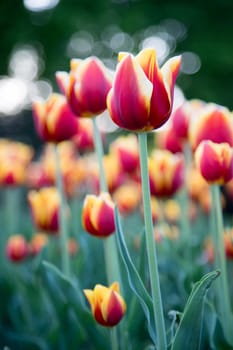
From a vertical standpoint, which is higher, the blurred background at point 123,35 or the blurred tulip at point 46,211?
the blurred background at point 123,35

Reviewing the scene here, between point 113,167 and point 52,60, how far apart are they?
7.44 metres

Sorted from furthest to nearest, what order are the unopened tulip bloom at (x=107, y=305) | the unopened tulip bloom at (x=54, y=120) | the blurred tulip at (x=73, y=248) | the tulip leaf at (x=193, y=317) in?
the blurred tulip at (x=73, y=248) → the unopened tulip bloom at (x=54, y=120) → the unopened tulip bloom at (x=107, y=305) → the tulip leaf at (x=193, y=317)

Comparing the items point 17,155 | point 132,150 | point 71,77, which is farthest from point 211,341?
point 17,155

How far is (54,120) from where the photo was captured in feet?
4.19

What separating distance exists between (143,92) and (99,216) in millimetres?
357

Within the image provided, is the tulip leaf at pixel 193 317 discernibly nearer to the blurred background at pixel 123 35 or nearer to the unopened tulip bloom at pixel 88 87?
the unopened tulip bloom at pixel 88 87

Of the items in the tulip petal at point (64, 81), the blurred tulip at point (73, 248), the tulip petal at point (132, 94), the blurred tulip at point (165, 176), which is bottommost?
the blurred tulip at point (73, 248)

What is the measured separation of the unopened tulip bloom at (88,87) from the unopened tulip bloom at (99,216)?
195 millimetres

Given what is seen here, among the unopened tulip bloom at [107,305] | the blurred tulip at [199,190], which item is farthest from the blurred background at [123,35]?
the unopened tulip bloom at [107,305]

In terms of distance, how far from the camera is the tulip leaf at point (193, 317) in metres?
0.77

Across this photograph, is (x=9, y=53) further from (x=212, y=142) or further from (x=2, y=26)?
(x=212, y=142)

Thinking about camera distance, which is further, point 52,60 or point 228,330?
point 52,60

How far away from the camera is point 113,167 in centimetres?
168

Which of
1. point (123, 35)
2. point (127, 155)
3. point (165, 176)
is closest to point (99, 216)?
point (165, 176)
